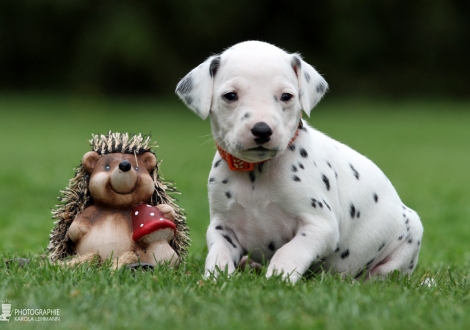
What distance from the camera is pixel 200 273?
494cm

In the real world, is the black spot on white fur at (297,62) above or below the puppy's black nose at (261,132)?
above

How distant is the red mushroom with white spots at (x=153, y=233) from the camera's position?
202 inches

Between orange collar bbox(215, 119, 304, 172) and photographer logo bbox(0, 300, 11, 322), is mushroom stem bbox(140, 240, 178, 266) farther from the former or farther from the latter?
photographer logo bbox(0, 300, 11, 322)

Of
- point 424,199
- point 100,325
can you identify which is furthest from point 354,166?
point 424,199

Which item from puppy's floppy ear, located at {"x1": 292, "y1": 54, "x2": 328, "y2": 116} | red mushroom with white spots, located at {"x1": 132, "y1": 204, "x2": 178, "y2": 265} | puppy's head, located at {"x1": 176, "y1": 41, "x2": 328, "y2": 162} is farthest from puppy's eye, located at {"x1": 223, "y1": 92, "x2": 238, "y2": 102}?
red mushroom with white spots, located at {"x1": 132, "y1": 204, "x2": 178, "y2": 265}

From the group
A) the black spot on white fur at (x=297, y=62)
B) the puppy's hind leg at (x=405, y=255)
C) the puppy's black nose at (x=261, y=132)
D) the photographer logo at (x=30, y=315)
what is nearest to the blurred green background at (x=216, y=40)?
Answer: the puppy's hind leg at (x=405, y=255)

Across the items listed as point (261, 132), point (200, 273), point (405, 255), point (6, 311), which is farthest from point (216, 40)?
point (6, 311)

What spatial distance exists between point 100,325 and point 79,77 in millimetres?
31945

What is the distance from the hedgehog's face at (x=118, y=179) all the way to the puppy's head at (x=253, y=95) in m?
0.65

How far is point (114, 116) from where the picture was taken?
2816 cm

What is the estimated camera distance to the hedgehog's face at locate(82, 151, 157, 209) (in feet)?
17.0

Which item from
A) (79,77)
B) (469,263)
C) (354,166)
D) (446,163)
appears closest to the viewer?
(354,166)

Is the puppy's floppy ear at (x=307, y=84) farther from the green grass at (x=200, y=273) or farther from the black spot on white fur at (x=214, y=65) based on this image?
the green grass at (x=200, y=273)

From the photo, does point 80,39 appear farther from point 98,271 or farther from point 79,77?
point 98,271
